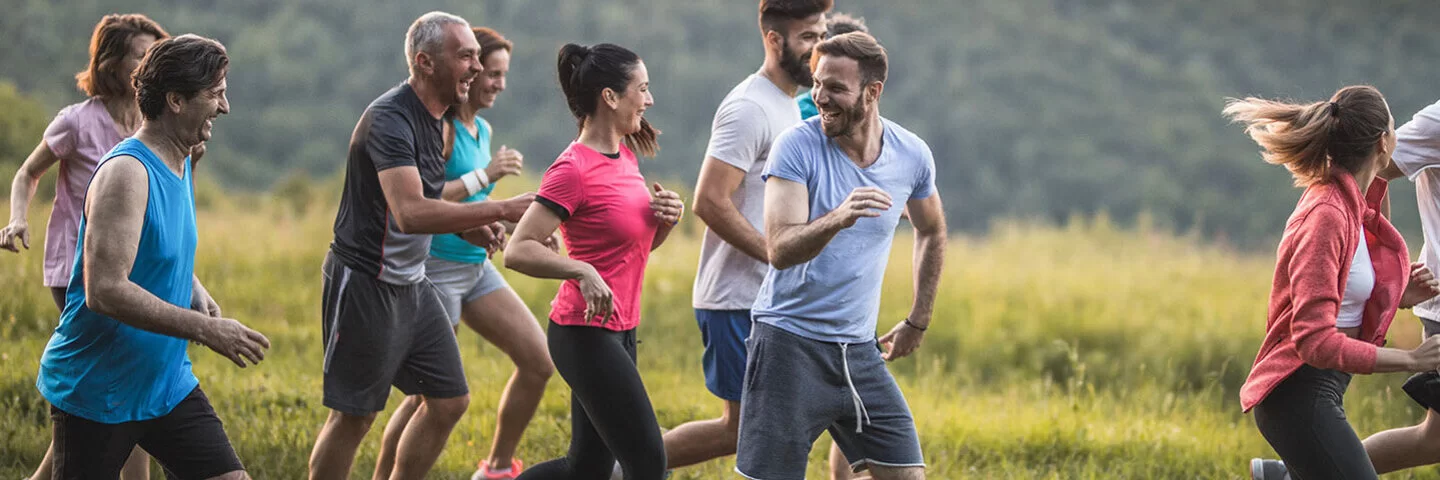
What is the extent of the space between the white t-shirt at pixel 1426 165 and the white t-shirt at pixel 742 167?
216cm

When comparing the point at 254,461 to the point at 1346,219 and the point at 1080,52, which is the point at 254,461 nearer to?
the point at 1346,219

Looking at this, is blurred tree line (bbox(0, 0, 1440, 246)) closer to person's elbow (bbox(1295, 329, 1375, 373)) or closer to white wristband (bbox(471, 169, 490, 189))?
white wristband (bbox(471, 169, 490, 189))

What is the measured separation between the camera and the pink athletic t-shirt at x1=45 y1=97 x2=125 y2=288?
534cm

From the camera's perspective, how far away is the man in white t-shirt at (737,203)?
5.04 meters

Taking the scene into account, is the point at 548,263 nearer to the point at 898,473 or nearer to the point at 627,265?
the point at 627,265

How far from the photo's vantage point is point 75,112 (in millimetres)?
5402

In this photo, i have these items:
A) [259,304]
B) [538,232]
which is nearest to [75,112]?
[538,232]

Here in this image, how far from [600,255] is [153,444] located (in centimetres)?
146

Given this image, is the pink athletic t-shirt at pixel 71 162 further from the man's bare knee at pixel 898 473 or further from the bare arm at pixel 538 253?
the man's bare knee at pixel 898 473

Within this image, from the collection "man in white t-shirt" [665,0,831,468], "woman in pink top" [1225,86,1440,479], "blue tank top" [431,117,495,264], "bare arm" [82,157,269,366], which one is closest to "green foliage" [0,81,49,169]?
"blue tank top" [431,117,495,264]

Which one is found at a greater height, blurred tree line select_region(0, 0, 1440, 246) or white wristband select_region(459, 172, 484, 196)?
white wristband select_region(459, 172, 484, 196)

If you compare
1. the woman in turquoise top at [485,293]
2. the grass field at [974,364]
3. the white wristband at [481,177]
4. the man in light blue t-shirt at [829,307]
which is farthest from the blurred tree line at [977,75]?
the man in light blue t-shirt at [829,307]

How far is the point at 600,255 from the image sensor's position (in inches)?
184

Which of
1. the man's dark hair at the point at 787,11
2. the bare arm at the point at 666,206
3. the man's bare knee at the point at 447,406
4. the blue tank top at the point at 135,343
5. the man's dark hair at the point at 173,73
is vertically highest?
the man's dark hair at the point at 787,11
